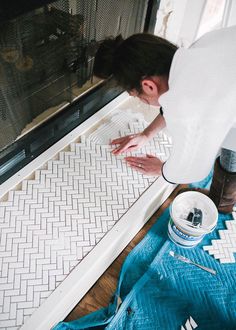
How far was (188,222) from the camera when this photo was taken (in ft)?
3.25

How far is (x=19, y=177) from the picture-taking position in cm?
97

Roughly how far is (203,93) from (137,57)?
0.65ft

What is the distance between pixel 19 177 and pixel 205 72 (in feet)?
2.01

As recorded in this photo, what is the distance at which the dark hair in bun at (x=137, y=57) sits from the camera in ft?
2.47

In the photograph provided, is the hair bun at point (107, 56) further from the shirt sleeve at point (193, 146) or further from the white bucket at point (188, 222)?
the white bucket at point (188, 222)

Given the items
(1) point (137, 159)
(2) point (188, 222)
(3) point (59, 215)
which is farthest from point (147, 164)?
(3) point (59, 215)

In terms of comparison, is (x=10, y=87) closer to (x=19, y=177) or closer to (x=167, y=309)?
(x=19, y=177)

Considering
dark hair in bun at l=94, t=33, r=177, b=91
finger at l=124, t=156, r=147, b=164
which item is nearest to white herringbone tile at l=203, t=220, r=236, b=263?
finger at l=124, t=156, r=147, b=164

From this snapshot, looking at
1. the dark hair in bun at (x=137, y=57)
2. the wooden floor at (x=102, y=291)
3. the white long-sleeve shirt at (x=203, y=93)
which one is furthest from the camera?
the wooden floor at (x=102, y=291)

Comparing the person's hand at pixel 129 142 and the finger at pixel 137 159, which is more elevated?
the person's hand at pixel 129 142

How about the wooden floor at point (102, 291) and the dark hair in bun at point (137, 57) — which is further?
the wooden floor at point (102, 291)

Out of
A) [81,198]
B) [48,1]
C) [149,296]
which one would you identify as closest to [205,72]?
[48,1]

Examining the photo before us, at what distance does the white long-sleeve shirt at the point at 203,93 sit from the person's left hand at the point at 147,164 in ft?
1.00

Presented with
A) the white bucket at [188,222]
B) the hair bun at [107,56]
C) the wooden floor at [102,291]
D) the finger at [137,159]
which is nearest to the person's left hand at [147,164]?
the finger at [137,159]
